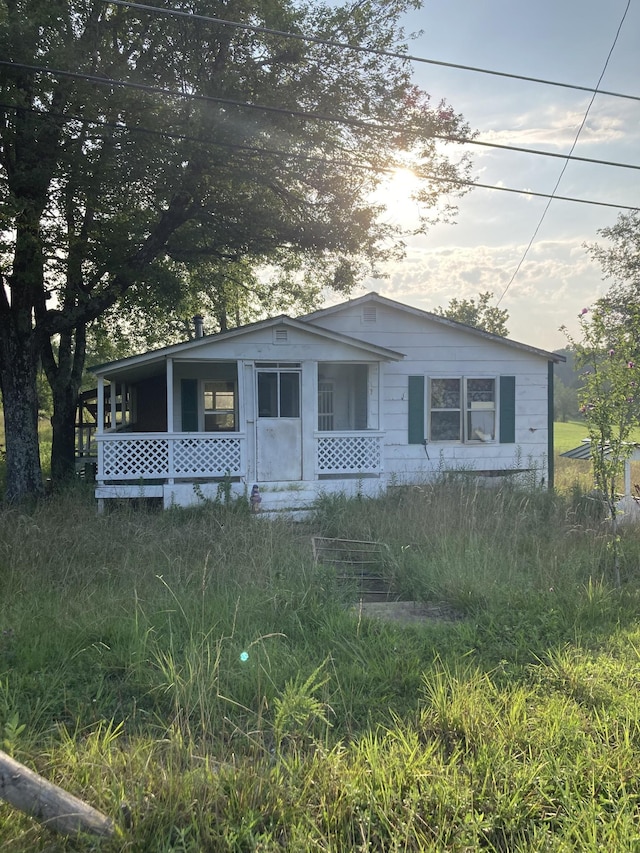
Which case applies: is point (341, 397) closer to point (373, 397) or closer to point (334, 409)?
point (334, 409)

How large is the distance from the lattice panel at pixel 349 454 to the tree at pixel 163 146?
4684 mm

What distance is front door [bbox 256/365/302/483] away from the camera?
37.7ft

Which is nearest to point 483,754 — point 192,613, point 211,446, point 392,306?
point 192,613

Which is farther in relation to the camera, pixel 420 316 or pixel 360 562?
pixel 420 316

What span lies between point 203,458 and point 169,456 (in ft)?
2.12

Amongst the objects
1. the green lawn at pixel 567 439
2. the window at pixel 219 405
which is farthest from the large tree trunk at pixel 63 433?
the green lawn at pixel 567 439

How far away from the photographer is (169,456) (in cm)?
1102

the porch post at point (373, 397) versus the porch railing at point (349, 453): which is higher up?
the porch post at point (373, 397)

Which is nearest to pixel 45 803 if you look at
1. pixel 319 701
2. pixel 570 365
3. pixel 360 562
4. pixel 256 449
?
pixel 319 701

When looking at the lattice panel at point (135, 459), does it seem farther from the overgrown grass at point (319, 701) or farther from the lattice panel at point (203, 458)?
the overgrown grass at point (319, 701)

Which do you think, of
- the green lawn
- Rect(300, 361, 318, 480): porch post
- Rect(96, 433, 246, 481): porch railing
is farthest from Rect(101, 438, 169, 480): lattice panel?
the green lawn

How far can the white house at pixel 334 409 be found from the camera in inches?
437

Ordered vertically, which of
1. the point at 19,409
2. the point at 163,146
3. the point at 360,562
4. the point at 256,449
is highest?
the point at 163,146

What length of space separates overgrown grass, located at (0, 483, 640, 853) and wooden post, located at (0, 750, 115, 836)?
89 mm
